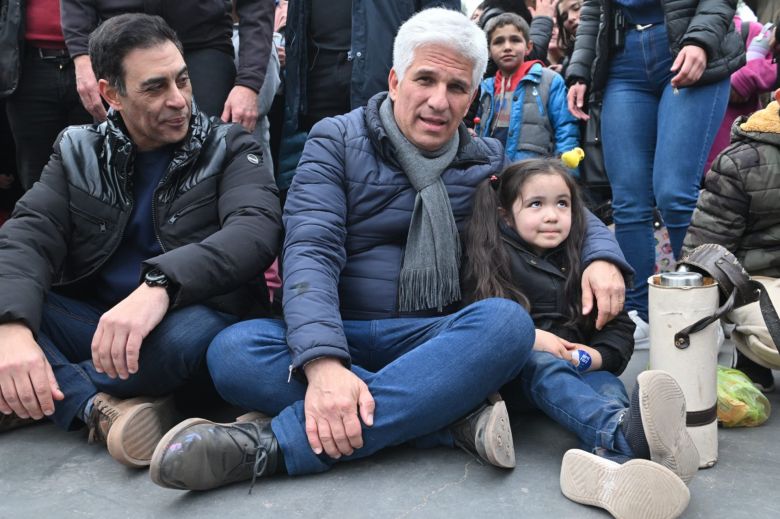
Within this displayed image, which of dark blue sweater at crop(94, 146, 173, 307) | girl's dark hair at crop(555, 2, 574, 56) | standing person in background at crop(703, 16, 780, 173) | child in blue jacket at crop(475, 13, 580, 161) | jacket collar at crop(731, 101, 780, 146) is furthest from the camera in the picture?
girl's dark hair at crop(555, 2, 574, 56)

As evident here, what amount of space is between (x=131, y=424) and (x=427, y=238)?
1089 millimetres

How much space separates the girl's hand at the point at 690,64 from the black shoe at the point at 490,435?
62.7 inches

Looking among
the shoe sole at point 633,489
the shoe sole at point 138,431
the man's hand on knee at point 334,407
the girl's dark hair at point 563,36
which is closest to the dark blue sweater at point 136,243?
the shoe sole at point 138,431

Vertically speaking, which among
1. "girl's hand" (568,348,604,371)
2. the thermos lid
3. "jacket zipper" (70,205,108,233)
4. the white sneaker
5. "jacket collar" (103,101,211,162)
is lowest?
the white sneaker

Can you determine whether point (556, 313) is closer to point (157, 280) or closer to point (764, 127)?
point (764, 127)

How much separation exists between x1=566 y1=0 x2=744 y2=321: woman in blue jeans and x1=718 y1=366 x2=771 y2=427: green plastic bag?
2.90ft

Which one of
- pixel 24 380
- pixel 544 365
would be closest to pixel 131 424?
pixel 24 380

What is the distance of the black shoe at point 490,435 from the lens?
2.26 meters

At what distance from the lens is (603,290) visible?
2602mm

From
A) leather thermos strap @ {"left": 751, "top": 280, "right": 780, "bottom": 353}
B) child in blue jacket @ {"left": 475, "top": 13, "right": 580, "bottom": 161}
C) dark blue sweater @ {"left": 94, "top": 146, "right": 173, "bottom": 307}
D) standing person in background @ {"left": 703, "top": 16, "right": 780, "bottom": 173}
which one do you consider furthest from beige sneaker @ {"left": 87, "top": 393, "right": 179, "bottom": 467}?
standing person in background @ {"left": 703, "top": 16, "right": 780, "bottom": 173}

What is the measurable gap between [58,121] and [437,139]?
192cm

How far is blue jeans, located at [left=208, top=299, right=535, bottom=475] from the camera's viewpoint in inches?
89.4

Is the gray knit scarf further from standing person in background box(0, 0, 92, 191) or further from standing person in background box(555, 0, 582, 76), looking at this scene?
standing person in background box(555, 0, 582, 76)

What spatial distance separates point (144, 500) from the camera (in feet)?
7.29
